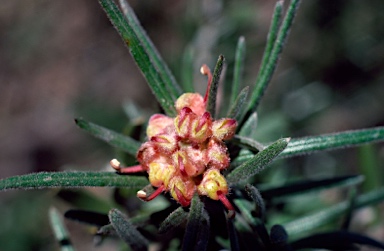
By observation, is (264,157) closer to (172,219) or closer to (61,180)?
(172,219)

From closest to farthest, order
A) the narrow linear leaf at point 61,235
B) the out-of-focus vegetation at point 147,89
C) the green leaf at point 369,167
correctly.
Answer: the narrow linear leaf at point 61,235 < the green leaf at point 369,167 < the out-of-focus vegetation at point 147,89

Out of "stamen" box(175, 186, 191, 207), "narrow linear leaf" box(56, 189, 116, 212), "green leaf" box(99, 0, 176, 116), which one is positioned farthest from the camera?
"narrow linear leaf" box(56, 189, 116, 212)

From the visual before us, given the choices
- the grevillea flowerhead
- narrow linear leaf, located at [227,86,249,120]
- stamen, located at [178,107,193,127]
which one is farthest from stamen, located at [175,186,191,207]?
narrow linear leaf, located at [227,86,249,120]

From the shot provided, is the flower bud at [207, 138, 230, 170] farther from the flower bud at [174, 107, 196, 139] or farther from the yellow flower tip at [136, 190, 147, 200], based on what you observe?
the yellow flower tip at [136, 190, 147, 200]

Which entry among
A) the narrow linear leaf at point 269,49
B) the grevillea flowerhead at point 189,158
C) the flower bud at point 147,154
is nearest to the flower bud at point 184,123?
the grevillea flowerhead at point 189,158

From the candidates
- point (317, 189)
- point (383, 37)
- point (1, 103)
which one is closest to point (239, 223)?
point (317, 189)

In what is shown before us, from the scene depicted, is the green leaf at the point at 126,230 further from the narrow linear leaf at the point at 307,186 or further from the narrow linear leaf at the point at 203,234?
the narrow linear leaf at the point at 307,186

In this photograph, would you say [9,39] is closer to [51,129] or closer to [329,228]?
[51,129]
